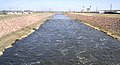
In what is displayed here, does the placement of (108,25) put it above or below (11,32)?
below

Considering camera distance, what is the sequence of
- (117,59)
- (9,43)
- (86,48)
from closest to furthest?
(117,59), (86,48), (9,43)

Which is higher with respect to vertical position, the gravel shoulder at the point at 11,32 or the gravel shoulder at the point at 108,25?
the gravel shoulder at the point at 11,32

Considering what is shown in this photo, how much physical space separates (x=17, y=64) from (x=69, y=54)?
21.8ft

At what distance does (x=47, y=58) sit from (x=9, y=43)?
32.7 feet

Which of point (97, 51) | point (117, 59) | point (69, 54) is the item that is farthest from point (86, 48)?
point (117, 59)

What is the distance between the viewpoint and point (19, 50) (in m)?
27.5

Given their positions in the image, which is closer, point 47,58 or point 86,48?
point 47,58

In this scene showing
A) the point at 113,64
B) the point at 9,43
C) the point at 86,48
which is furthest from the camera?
the point at 9,43

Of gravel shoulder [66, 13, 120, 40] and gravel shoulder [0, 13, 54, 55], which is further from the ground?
gravel shoulder [0, 13, 54, 55]

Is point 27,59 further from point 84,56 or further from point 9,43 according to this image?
point 9,43

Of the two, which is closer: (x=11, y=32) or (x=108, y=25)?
(x=11, y=32)

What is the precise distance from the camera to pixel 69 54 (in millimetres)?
25047

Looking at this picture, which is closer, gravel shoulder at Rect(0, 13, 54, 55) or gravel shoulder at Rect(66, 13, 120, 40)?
gravel shoulder at Rect(0, 13, 54, 55)

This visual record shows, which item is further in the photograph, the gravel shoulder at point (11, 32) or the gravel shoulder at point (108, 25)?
the gravel shoulder at point (108, 25)
